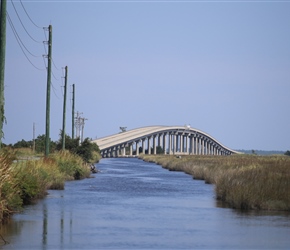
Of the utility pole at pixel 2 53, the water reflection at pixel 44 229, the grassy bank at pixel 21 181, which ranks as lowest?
the water reflection at pixel 44 229

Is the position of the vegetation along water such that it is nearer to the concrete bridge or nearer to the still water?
the still water

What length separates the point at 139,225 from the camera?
21.6 metres

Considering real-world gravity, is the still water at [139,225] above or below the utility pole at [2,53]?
below

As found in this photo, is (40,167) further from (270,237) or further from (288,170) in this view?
(270,237)

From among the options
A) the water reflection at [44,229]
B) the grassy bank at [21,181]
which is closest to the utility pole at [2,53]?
the grassy bank at [21,181]

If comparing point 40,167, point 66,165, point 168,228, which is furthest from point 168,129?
point 168,228

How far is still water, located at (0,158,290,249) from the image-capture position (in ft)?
58.6

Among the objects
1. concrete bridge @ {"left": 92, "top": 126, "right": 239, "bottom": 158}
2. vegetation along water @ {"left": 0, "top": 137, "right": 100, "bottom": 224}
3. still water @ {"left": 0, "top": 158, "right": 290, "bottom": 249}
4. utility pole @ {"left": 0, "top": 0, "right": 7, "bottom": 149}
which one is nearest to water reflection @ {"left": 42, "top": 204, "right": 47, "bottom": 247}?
still water @ {"left": 0, "top": 158, "right": 290, "bottom": 249}

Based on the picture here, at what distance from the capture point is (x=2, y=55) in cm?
2478

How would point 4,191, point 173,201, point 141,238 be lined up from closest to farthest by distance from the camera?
point 141,238
point 4,191
point 173,201

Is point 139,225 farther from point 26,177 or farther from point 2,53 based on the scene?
point 2,53

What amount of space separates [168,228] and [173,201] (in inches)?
410

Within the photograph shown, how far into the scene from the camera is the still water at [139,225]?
703 inches

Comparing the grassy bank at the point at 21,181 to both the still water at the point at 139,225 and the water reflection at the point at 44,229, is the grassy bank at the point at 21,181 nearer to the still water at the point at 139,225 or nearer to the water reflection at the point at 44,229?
the still water at the point at 139,225
